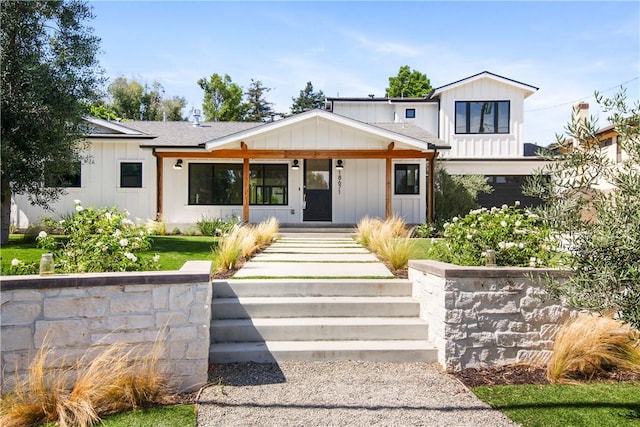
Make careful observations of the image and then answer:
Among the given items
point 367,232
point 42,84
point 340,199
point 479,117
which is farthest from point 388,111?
point 42,84

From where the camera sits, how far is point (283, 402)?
13.1ft

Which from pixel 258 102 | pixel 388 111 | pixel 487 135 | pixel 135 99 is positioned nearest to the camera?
pixel 487 135

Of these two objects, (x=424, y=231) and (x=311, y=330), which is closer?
(x=311, y=330)

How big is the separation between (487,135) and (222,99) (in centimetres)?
2632

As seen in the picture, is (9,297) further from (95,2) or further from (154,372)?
(95,2)

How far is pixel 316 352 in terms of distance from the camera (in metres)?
4.98

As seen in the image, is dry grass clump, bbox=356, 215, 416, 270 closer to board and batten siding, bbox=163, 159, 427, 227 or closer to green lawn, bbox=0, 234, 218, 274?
green lawn, bbox=0, 234, 218, 274

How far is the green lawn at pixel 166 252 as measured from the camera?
7.88 meters

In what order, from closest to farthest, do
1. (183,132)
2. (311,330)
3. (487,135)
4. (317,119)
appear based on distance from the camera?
(311,330)
(317,119)
(183,132)
(487,135)

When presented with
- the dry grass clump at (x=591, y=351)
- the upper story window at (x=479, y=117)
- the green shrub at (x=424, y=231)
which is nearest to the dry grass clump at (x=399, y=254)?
the dry grass clump at (x=591, y=351)

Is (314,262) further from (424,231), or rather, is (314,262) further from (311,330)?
(424,231)

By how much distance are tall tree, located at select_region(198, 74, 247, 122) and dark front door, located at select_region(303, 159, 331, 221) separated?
24283 millimetres

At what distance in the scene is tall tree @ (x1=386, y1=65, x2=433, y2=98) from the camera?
37.4m

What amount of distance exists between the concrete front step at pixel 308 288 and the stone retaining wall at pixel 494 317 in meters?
1.15
